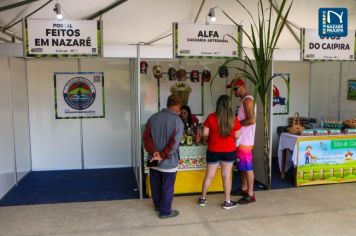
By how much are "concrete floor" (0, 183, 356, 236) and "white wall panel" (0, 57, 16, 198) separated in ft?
2.16

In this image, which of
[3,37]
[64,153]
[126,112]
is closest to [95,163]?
[64,153]

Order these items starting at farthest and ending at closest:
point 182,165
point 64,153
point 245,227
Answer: point 64,153 → point 182,165 → point 245,227

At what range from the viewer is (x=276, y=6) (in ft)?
18.9

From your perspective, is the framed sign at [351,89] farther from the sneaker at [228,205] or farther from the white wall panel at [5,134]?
the white wall panel at [5,134]

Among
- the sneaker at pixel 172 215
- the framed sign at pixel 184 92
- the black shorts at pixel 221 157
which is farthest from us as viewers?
the framed sign at pixel 184 92

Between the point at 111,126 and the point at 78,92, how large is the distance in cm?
83

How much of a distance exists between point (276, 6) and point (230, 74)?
147 cm

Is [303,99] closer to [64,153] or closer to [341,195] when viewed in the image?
[341,195]

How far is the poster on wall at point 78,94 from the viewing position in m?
6.35

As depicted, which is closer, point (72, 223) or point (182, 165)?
point (72, 223)

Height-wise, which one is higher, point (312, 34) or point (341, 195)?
point (312, 34)

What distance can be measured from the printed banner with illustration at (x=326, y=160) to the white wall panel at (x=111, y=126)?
10.0 ft

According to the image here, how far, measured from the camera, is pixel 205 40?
4738mm

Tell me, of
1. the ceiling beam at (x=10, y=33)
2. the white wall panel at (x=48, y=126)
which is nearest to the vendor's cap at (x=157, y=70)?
the white wall panel at (x=48, y=126)
